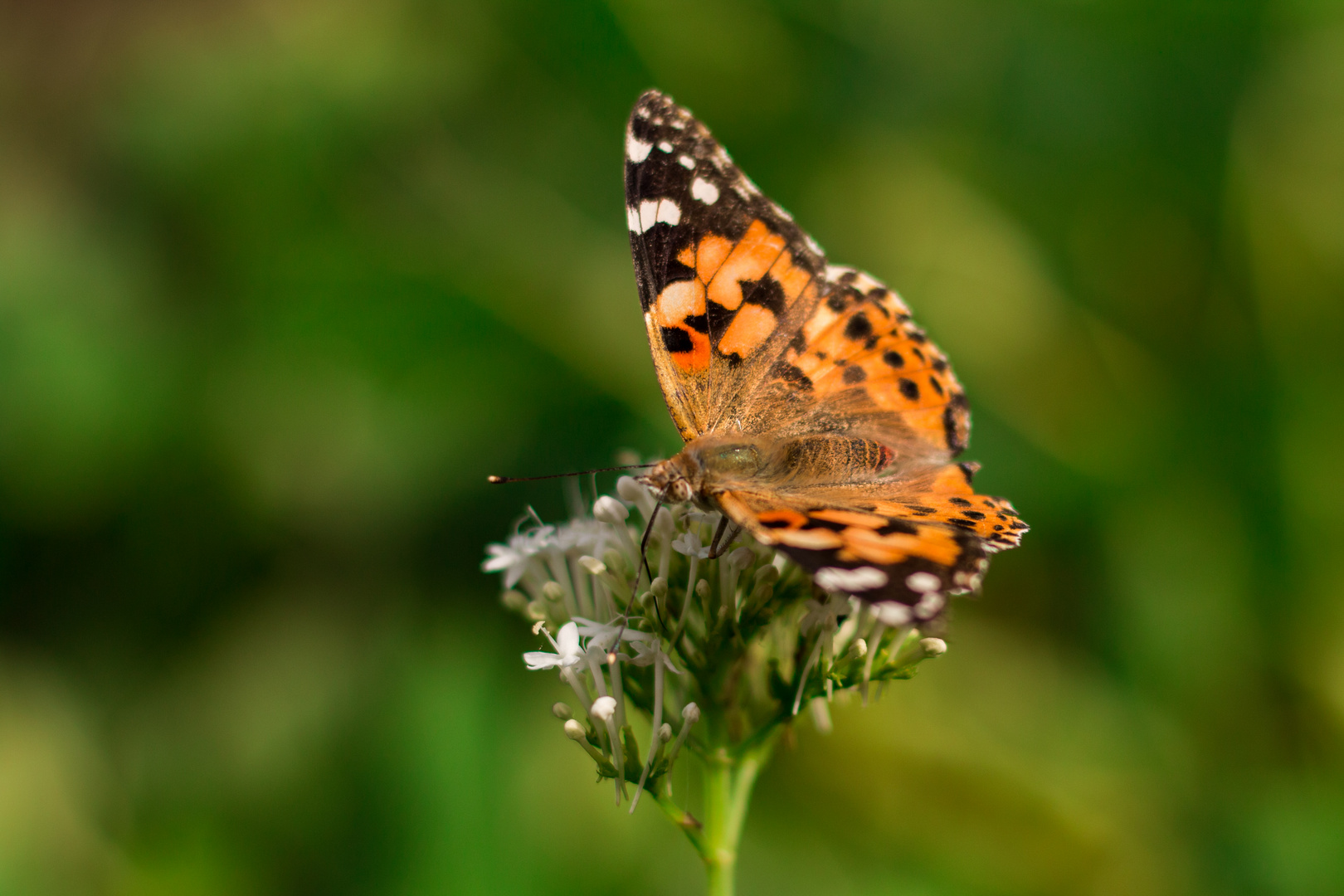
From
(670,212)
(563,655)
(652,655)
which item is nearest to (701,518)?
(652,655)

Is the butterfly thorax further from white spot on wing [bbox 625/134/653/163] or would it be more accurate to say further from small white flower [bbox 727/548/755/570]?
white spot on wing [bbox 625/134/653/163]

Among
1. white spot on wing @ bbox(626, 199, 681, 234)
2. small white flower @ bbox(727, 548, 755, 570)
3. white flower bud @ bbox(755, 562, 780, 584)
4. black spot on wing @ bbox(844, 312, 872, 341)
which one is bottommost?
white flower bud @ bbox(755, 562, 780, 584)

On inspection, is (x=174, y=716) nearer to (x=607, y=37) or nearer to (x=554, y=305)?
(x=554, y=305)

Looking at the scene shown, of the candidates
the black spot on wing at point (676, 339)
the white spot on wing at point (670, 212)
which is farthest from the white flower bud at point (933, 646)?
the white spot on wing at point (670, 212)

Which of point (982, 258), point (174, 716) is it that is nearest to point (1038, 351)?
point (982, 258)

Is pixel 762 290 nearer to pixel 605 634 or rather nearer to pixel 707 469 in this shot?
pixel 707 469

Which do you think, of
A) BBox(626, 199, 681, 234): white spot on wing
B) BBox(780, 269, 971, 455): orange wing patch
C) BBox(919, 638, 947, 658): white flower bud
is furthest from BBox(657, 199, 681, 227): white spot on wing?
BBox(919, 638, 947, 658): white flower bud

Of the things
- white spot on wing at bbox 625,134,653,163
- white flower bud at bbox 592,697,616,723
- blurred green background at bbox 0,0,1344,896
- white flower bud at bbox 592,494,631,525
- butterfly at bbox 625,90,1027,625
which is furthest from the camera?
blurred green background at bbox 0,0,1344,896
